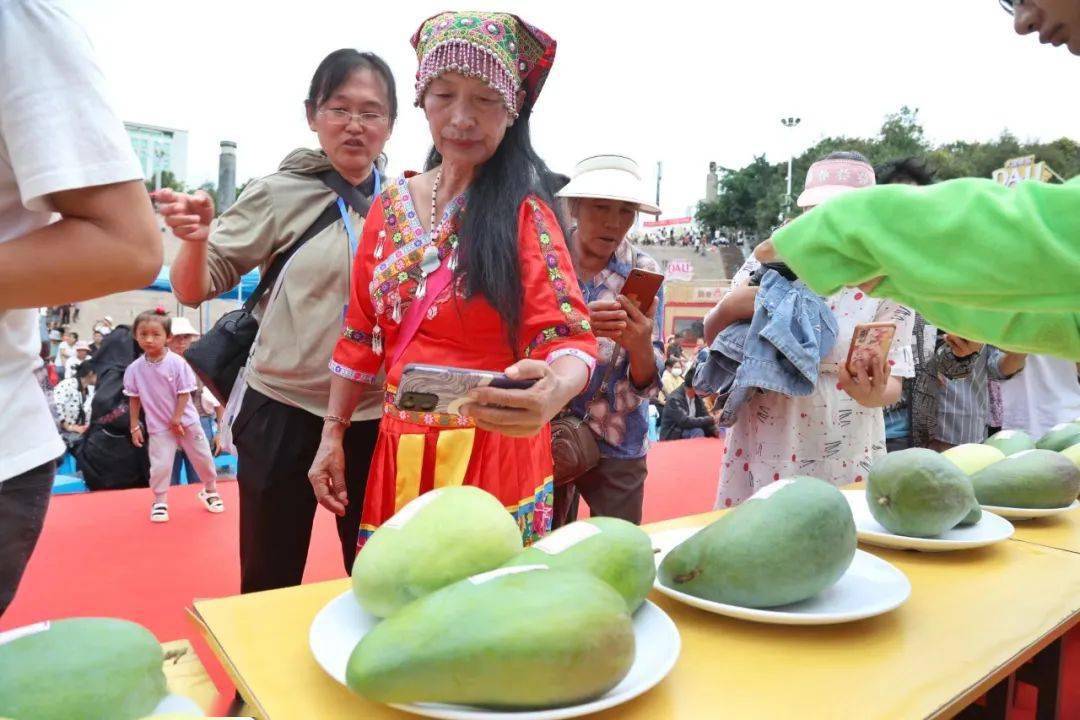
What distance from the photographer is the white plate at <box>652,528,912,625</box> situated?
876 millimetres

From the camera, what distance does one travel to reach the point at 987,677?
85cm

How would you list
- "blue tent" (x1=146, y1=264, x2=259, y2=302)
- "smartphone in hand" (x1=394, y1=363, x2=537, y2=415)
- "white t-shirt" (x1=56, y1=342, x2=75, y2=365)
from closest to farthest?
"smartphone in hand" (x1=394, y1=363, x2=537, y2=415) < "blue tent" (x1=146, y1=264, x2=259, y2=302) < "white t-shirt" (x1=56, y1=342, x2=75, y2=365)

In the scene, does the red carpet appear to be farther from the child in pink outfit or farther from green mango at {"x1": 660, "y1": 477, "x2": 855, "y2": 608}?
green mango at {"x1": 660, "y1": 477, "x2": 855, "y2": 608}

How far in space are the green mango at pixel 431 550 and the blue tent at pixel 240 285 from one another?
0.47 meters

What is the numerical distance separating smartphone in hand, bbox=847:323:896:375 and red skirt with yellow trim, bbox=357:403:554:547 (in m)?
0.99

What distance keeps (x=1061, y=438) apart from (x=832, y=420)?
0.56 meters

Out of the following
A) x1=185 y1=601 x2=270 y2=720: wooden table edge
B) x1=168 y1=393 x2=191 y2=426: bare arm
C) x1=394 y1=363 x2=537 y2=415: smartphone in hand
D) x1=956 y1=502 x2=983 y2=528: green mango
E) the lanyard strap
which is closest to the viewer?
x1=185 y1=601 x2=270 y2=720: wooden table edge

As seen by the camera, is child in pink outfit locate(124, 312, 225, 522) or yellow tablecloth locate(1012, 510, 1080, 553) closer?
yellow tablecloth locate(1012, 510, 1080, 553)

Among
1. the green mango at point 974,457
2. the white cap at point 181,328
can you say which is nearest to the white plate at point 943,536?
the green mango at point 974,457

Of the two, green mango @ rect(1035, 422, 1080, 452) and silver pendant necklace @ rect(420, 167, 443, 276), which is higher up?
silver pendant necklace @ rect(420, 167, 443, 276)

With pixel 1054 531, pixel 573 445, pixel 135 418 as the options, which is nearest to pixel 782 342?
pixel 573 445

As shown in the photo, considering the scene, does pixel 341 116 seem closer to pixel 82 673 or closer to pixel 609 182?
pixel 609 182

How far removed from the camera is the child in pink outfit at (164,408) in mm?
4582

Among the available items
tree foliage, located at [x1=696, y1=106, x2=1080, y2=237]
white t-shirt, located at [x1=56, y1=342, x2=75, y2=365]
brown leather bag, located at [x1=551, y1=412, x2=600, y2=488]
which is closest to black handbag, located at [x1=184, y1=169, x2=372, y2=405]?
brown leather bag, located at [x1=551, y1=412, x2=600, y2=488]
